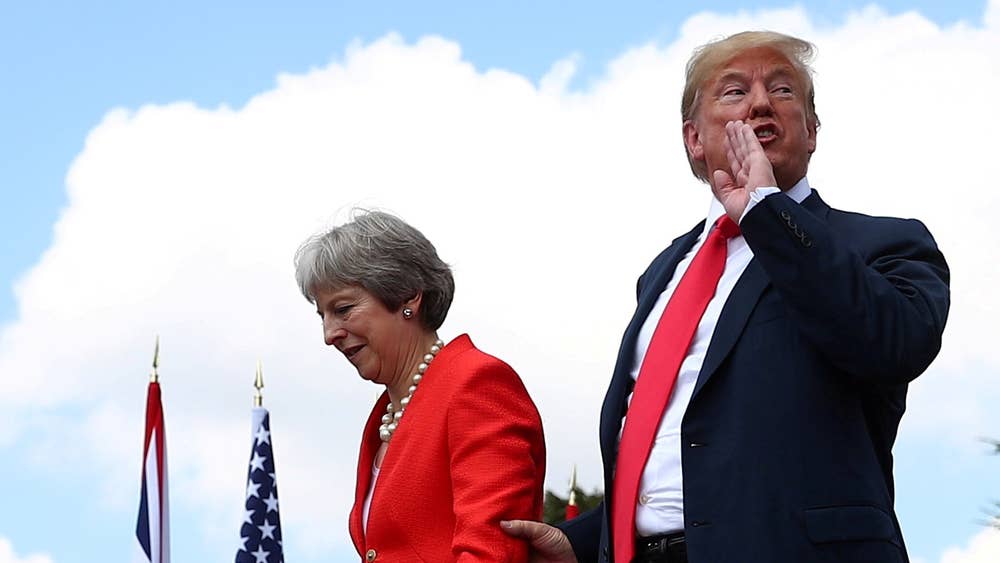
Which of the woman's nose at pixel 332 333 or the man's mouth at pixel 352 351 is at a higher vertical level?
the woman's nose at pixel 332 333

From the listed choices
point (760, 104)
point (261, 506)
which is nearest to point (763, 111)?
point (760, 104)

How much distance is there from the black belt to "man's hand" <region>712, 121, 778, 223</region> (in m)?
0.66

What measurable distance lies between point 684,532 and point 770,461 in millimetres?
240

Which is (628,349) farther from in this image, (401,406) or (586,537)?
(401,406)

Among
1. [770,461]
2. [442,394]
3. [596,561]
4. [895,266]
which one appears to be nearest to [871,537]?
[770,461]

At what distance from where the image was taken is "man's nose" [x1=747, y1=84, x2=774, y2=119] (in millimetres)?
3277

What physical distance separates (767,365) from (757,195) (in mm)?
343

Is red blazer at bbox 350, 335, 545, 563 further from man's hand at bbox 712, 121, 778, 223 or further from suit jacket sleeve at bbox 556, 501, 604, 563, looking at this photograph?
man's hand at bbox 712, 121, 778, 223

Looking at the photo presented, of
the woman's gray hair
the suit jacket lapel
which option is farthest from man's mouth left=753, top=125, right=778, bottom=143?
the woman's gray hair

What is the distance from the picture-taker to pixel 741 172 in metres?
3.07

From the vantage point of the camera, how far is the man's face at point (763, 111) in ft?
10.7

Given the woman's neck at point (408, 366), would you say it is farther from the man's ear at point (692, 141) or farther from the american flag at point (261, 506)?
the american flag at point (261, 506)

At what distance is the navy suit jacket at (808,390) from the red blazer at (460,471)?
514 mm

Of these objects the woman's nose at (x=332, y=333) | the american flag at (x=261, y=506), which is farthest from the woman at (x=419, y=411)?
the american flag at (x=261, y=506)
